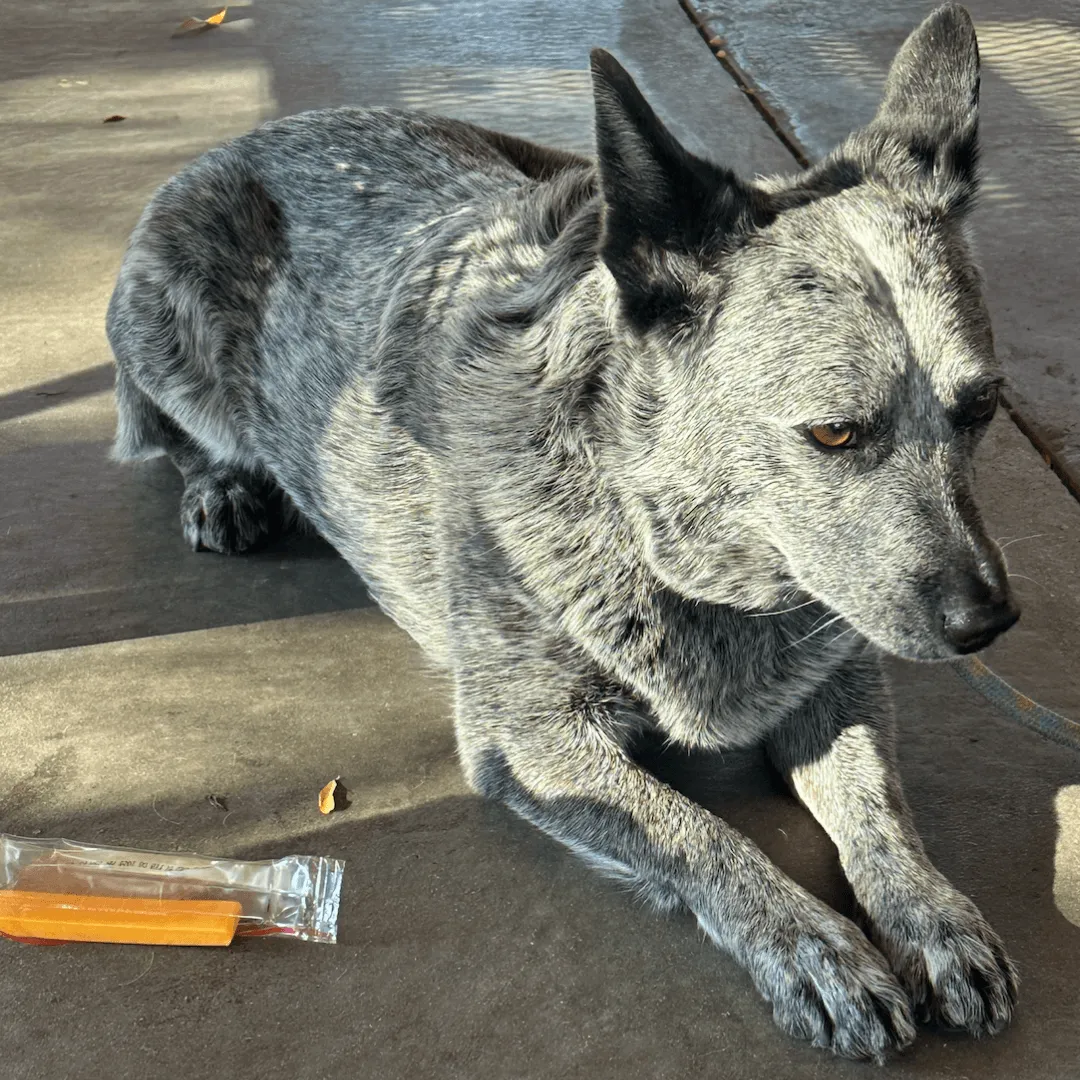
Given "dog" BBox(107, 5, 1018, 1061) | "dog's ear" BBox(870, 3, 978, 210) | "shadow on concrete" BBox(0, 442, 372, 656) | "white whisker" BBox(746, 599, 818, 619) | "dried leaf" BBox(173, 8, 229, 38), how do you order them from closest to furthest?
1. "dog" BBox(107, 5, 1018, 1061)
2. "dog's ear" BBox(870, 3, 978, 210)
3. "white whisker" BBox(746, 599, 818, 619)
4. "shadow on concrete" BBox(0, 442, 372, 656)
5. "dried leaf" BBox(173, 8, 229, 38)

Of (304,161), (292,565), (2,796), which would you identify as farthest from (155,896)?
(304,161)

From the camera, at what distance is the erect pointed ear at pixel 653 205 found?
1.93 metres

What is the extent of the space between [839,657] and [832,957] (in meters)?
0.63

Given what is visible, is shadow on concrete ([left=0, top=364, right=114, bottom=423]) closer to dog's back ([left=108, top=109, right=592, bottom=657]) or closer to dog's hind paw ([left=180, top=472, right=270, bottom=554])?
dog's back ([left=108, top=109, right=592, bottom=657])

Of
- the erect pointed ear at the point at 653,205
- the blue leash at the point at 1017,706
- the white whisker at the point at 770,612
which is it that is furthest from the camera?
the blue leash at the point at 1017,706

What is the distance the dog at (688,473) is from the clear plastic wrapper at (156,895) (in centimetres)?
42

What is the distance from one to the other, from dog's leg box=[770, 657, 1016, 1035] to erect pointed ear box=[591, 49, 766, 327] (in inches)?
36.9

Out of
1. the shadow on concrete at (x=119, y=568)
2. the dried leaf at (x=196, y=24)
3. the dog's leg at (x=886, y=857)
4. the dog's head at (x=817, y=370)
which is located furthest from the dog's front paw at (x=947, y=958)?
the dried leaf at (x=196, y=24)

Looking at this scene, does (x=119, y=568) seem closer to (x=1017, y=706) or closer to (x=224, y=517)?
(x=224, y=517)

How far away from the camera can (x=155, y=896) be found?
91.4 inches

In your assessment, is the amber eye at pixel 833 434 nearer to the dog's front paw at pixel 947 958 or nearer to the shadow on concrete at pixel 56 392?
the dog's front paw at pixel 947 958

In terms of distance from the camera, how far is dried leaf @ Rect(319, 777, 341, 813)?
2543mm

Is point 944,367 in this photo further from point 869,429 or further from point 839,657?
point 839,657

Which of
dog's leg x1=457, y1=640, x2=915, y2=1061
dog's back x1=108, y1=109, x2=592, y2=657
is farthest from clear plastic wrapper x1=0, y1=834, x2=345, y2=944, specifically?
dog's back x1=108, y1=109, x2=592, y2=657
